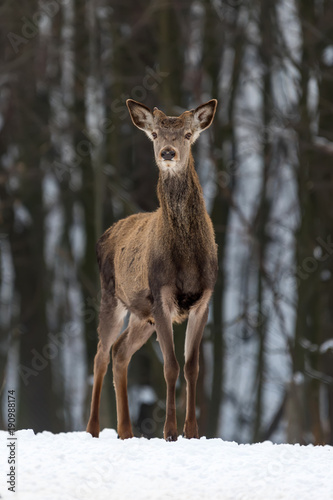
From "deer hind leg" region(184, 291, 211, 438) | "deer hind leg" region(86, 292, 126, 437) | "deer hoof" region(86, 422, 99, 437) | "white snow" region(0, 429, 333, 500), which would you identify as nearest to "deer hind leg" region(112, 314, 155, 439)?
"deer hind leg" region(86, 292, 126, 437)

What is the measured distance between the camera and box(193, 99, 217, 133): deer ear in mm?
9352

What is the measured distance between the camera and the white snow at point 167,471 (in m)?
6.95

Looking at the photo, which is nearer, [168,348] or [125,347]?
[168,348]

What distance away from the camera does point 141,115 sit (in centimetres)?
948

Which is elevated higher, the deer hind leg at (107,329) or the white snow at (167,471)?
the deer hind leg at (107,329)

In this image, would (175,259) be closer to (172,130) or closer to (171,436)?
(172,130)

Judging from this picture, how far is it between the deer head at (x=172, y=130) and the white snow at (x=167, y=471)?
2559 millimetres

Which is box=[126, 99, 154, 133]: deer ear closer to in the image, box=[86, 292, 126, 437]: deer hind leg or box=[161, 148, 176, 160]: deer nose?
box=[161, 148, 176, 160]: deer nose

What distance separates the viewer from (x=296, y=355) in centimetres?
1548

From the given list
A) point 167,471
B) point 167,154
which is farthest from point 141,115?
point 167,471
